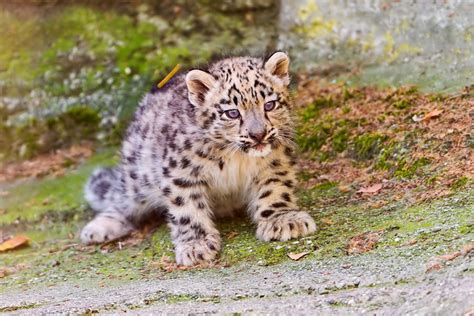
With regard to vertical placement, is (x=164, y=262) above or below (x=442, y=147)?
below

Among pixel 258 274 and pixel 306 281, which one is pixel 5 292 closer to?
pixel 258 274

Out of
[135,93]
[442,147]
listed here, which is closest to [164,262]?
[442,147]

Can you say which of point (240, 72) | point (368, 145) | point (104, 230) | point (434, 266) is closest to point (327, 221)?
point (368, 145)

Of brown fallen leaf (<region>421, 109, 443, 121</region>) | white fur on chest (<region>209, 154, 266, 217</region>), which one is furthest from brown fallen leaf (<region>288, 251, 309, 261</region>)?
brown fallen leaf (<region>421, 109, 443, 121</region>)

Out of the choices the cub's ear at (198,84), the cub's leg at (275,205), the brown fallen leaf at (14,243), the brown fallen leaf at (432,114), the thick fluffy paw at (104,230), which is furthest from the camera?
the brown fallen leaf at (14,243)

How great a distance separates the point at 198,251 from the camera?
20.3ft

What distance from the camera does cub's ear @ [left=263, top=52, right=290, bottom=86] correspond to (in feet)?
21.1

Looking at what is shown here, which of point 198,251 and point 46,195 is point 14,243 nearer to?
point 46,195

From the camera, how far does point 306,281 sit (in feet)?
17.1

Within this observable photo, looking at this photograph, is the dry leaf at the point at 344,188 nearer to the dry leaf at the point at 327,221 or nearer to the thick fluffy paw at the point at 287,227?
the dry leaf at the point at 327,221

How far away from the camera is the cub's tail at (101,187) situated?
314 inches

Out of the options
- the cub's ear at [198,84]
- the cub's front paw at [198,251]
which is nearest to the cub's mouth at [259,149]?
the cub's ear at [198,84]

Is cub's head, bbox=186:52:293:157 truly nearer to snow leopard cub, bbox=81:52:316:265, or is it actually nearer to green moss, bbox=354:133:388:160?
snow leopard cub, bbox=81:52:316:265

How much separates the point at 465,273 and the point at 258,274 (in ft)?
4.98
